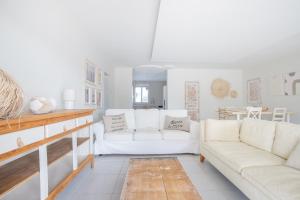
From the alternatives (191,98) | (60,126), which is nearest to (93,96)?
(60,126)

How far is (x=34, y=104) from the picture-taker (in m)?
1.55

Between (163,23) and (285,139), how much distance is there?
2.28m

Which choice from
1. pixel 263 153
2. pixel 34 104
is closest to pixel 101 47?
pixel 34 104

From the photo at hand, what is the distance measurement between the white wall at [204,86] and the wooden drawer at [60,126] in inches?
219

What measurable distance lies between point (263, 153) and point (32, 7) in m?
2.97

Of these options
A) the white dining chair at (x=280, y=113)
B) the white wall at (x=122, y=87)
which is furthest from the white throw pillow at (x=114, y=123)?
the white dining chair at (x=280, y=113)

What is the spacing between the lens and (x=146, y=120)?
13.4 feet

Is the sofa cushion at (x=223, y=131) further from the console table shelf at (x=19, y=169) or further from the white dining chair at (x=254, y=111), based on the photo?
the console table shelf at (x=19, y=169)

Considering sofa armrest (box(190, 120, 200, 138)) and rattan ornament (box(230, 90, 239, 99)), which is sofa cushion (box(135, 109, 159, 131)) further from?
rattan ornament (box(230, 90, 239, 99))

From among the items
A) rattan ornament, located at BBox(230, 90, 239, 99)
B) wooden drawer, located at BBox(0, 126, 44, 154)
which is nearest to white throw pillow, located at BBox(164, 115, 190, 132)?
wooden drawer, located at BBox(0, 126, 44, 154)

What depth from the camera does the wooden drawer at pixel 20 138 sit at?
103 centimetres

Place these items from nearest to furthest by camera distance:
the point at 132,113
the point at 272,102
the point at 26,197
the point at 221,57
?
1. the point at 26,197
2. the point at 132,113
3. the point at 221,57
4. the point at 272,102

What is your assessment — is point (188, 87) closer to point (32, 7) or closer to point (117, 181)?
point (117, 181)

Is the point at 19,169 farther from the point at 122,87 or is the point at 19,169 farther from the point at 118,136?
the point at 122,87
